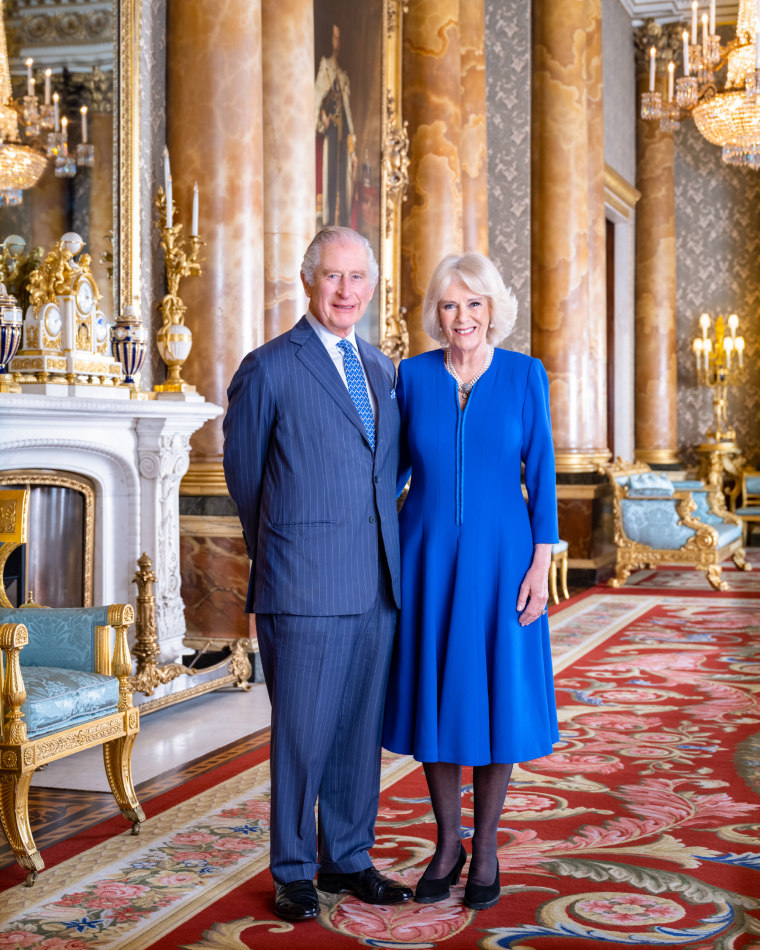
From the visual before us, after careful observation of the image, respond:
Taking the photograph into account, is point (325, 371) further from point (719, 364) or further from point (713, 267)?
point (713, 267)

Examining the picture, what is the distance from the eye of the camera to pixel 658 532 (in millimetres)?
9781

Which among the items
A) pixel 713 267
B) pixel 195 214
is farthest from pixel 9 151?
pixel 713 267

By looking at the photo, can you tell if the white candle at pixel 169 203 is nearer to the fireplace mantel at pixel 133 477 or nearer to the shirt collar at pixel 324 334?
the fireplace mantel at pixel 133 477

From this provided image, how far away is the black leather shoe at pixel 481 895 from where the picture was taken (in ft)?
9.20

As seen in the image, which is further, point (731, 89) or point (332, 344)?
point (731, 89)

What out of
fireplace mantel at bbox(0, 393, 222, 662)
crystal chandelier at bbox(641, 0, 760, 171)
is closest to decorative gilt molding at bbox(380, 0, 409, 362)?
crystal chandelier at bbox(641, 0, 760, 171)

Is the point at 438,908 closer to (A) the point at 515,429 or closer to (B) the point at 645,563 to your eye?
(A) the point at 515,429

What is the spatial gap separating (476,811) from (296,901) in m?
0.50

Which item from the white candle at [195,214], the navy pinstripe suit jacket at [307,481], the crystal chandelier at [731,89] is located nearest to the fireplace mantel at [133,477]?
the white candle at [195,214]

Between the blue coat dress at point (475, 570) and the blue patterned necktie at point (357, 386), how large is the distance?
0.12 metres

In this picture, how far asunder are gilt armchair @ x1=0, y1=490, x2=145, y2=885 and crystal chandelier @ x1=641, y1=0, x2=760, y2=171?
7866 mm

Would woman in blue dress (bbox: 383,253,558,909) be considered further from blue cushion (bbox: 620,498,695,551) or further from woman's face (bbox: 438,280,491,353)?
blue cushion (bbox: 620,498,695,551)

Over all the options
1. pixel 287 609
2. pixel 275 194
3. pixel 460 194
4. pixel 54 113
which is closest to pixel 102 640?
pixel 287 609

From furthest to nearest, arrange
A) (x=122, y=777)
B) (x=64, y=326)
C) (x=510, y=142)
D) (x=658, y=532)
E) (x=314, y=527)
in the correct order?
1. (x=510, y=142)
2. (x=658, y=532)
3. (x=64, y=326)
4. (x=122, y=777)
5. (x=314, y=527)
